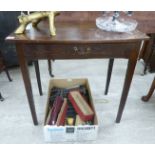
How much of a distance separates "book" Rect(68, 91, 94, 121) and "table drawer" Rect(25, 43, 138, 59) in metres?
0.44

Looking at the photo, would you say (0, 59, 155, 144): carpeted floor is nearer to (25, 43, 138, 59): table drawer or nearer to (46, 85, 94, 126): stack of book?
(46, 85, 94, 126): stack of book

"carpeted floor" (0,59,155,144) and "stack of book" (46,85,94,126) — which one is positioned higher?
"stack of book" (46,85,94,126)

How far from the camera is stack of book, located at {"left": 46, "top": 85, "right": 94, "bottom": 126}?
3.76ft

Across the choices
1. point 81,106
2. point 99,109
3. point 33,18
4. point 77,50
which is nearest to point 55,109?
point 81,106

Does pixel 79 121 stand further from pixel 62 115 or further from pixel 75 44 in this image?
pixel 75 44

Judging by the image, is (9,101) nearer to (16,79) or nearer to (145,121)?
(16,79)

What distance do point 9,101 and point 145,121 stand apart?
3.59 ft

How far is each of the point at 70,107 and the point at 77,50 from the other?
538 mm

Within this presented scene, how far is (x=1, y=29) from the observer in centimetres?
155

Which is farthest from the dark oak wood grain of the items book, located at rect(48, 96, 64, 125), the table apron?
book, located at rect(48, 96, 64, 125)

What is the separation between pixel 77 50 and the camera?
0.87 metres

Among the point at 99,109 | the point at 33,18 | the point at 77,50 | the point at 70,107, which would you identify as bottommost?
the point at 99,109

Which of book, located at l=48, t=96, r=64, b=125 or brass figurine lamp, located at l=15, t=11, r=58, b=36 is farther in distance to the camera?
book, located at l=48, t=96, r=64, b=125

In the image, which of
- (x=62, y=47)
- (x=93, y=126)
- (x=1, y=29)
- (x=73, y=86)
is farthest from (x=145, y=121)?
(x=1, y=29)
